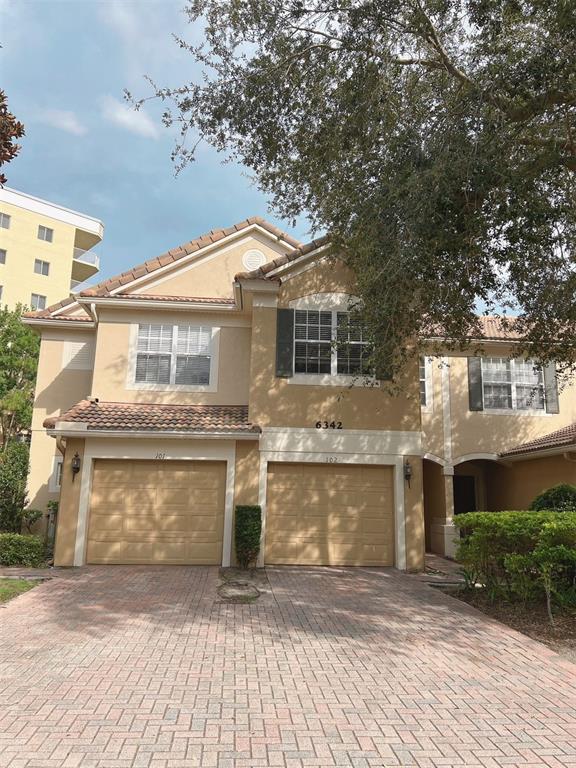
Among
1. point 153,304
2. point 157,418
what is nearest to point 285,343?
point 157,418

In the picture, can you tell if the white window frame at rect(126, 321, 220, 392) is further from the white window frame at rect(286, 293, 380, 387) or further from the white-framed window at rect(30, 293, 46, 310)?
the white-framed window at rect(30, 293, 46, 310)

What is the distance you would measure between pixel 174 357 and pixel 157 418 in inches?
83.9

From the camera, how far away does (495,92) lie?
27.4ft

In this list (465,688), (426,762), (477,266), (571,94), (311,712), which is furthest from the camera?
(477,266)

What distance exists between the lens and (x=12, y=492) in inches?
560

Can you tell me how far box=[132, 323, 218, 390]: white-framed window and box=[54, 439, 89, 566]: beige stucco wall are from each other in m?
2.37

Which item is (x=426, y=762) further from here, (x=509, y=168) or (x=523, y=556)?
(x=509, y=168)

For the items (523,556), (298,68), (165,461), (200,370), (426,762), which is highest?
(298,68)

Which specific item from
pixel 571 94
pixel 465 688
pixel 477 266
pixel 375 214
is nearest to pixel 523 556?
pixel 465 688

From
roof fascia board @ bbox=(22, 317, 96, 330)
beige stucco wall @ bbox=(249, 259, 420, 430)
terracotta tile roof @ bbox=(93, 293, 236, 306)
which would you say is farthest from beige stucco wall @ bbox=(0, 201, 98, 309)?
beige stucco wall @ bbox=(249, 259, 420, 430)

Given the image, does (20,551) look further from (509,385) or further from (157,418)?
(509,385)

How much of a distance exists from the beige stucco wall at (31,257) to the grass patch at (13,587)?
106 ft

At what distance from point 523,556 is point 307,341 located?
6.66 meters

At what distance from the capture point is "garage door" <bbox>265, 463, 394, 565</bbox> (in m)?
12.5
